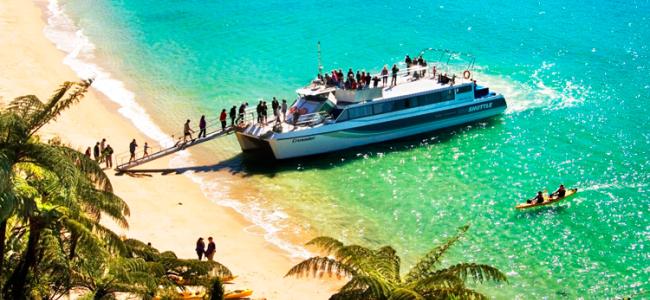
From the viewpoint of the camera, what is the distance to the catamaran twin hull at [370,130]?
1534 inches

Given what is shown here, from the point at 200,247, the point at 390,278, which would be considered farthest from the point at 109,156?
the point at 390,278

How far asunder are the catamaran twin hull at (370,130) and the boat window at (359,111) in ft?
0.77

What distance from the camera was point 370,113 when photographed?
134 feet

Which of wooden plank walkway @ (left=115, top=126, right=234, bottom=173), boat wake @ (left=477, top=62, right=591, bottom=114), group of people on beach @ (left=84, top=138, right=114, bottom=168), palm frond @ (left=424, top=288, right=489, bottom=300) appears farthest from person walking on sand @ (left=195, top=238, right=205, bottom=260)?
boat wake @ (left=477, top=62, right=591, bottom=114)

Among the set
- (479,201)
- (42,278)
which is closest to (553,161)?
(479,201)

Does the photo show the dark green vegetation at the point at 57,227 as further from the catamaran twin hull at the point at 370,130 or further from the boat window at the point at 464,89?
the boat window at the point at 464,89

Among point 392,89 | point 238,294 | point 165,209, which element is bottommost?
point 238,294

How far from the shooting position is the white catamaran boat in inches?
1544

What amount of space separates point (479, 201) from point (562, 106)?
1421 cm

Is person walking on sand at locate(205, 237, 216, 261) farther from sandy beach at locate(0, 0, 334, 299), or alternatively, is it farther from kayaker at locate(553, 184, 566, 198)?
kayaker at locate(553, 184, 566, 198)

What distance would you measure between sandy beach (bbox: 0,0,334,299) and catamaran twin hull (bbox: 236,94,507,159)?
4.61m

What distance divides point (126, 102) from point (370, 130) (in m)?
16.6

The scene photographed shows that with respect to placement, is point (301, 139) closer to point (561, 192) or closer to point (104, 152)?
point (104, 152)

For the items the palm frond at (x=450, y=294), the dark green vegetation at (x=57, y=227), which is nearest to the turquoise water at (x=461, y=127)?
the palm frond at (x=450, y=294)
